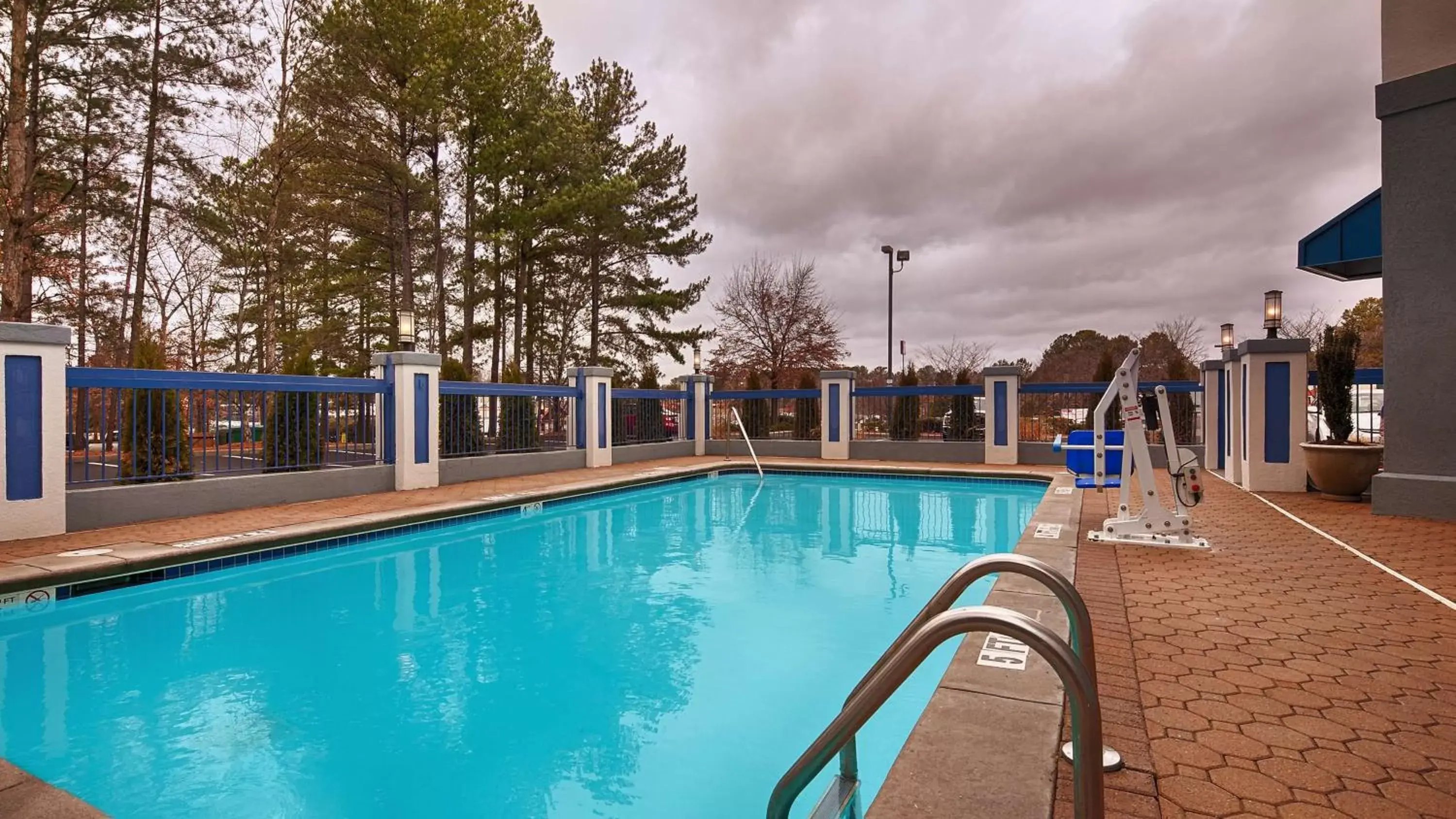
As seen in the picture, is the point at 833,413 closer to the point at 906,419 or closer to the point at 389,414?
the point at 906,419

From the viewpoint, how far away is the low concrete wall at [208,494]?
6.59 m

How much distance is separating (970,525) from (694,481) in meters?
6.06

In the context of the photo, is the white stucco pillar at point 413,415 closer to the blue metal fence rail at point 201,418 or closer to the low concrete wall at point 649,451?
the blue metal fence rail at point 201,418

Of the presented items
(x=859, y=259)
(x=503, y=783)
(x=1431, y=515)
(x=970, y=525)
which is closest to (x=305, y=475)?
(x=503, y=783)

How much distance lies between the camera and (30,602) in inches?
184

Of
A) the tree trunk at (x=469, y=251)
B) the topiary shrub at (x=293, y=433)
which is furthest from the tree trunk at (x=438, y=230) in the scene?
the topiary shrub at (x=293, y=433)

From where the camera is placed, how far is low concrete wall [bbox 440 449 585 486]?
10.7 metres

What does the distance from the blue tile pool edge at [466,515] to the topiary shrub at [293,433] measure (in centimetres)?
228

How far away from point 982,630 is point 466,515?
7928mm

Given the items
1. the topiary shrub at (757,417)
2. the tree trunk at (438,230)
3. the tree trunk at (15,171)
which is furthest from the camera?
the topiary shrub at (757,417)

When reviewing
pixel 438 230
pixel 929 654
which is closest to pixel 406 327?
pixel 438 230

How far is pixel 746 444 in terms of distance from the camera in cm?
1653

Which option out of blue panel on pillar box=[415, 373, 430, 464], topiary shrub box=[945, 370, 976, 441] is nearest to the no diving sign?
blue panel on pillar box=[415, 373, 430, 464]

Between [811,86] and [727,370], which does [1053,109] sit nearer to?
[811,86]
